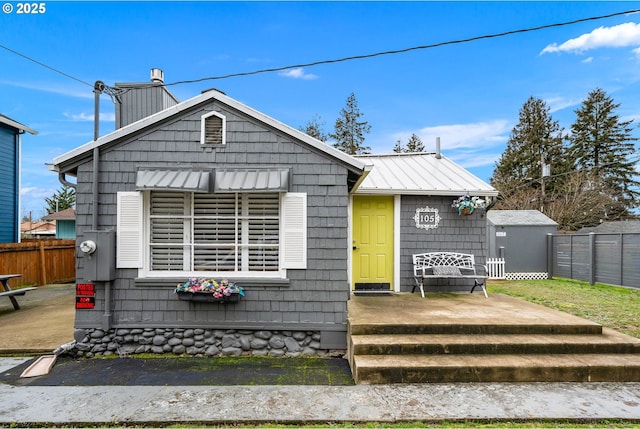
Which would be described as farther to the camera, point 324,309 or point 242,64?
point 242,64

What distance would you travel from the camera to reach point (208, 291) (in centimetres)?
427

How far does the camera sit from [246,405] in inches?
119

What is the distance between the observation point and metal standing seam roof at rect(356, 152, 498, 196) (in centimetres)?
643

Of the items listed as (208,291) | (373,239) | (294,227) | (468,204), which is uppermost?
(468,204)

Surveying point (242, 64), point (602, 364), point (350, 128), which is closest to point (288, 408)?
point (602, 364)

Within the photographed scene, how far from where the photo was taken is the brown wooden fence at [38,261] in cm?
877

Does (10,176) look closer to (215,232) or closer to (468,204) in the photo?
(215,232)

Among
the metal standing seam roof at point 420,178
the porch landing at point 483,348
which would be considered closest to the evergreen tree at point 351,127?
the metal standing seam roof at point 420,178

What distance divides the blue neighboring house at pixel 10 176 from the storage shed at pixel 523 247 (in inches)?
639

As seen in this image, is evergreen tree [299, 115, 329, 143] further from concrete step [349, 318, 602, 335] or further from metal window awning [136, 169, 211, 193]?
concrete step [349, 318, 602, 335]

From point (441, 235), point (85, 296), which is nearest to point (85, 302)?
point (85, 296)

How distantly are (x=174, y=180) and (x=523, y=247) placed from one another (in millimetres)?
11469

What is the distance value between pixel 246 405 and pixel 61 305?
20.0ft

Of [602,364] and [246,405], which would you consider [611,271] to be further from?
[246,405]
